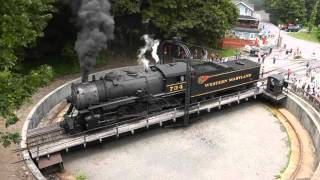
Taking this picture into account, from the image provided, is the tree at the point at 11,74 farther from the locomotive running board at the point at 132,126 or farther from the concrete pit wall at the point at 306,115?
the concrete pit wall at the point at 306,115

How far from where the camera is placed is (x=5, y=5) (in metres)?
13.5

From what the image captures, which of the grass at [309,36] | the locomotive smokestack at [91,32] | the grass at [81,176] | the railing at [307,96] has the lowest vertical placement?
the grass at [81,176]

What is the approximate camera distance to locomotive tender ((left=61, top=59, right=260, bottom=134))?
1836cm

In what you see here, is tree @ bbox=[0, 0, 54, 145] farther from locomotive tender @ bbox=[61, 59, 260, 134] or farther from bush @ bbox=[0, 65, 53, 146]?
locomotive tender @ bbox=[61, 59, 260, 134]

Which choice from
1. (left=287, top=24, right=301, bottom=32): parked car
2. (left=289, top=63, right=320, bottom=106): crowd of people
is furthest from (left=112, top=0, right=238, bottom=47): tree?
(left=287, top=24, right=301, bottom=32): parked car

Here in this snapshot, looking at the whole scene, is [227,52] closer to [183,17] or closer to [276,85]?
[183,17]

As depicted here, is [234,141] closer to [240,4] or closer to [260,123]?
[260,123]

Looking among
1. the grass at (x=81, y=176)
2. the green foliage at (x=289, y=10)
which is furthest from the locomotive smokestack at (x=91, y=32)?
the green foliage at (x=289, y=10)

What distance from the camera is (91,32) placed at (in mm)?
20375

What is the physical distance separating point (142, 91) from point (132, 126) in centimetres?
202

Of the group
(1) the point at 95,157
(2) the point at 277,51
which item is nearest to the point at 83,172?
(1) the point at 95,157

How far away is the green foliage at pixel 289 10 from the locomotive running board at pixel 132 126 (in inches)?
2013

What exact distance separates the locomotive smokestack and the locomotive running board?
314 centimetres

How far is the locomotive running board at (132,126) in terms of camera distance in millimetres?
17109
